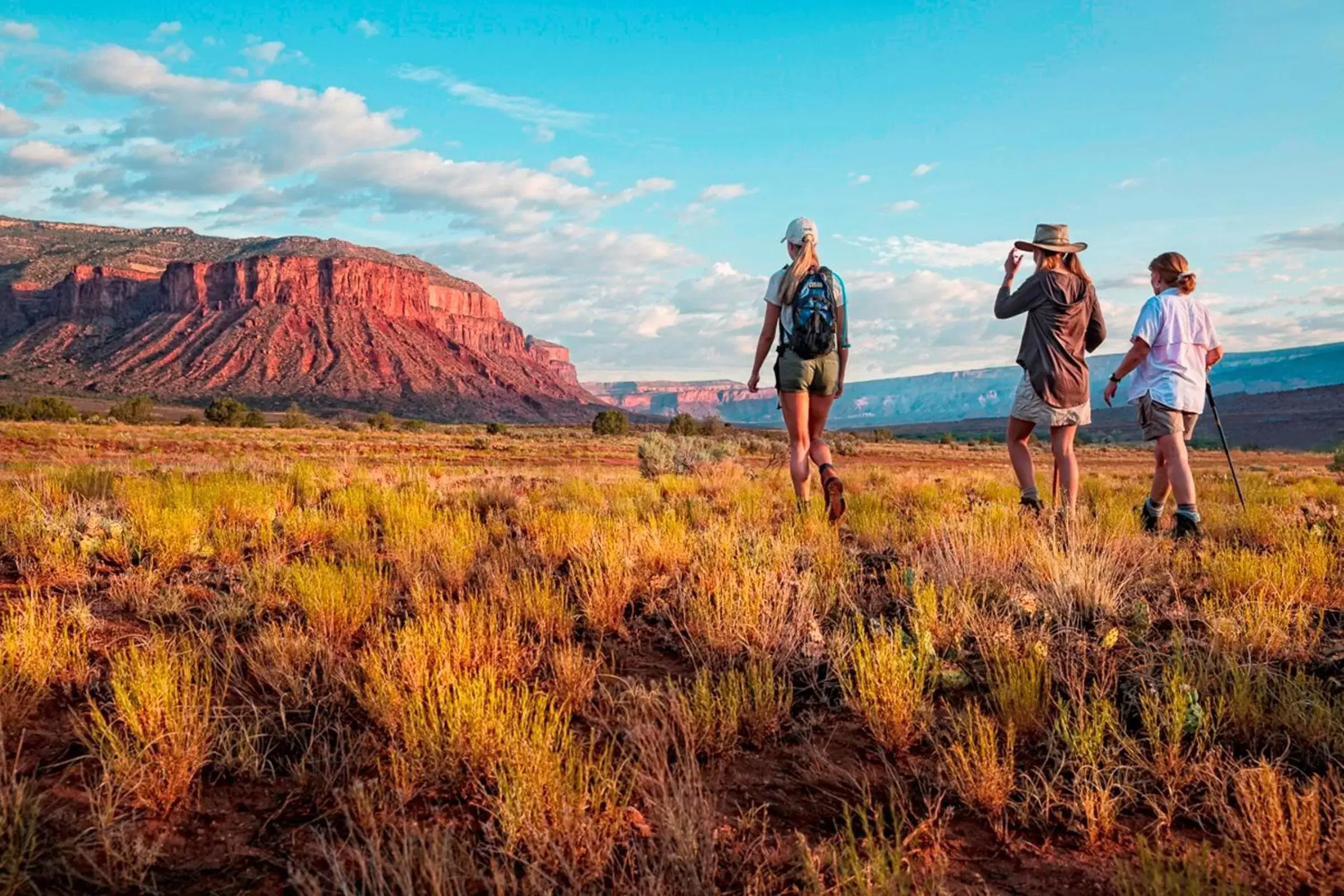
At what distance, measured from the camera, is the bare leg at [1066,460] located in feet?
18.2

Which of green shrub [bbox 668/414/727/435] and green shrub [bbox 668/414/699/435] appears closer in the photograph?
green shrub [bbox 668/414/699/435]

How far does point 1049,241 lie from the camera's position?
5.74 m

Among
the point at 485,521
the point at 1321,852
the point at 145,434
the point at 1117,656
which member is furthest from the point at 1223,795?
the point at 145,434

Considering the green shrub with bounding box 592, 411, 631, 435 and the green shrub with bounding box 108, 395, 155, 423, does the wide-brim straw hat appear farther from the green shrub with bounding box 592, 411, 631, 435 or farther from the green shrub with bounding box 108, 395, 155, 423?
the green shrub with bounding box 108, 395, 155, 423

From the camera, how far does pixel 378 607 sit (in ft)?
10.8

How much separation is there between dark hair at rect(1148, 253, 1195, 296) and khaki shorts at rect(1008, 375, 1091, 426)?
3.39 feet

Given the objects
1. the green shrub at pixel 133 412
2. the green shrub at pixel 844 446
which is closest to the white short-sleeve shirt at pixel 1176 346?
the green shrub at pixel 844 446

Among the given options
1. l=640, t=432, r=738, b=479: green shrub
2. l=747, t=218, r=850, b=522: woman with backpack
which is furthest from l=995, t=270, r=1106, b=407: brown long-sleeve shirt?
l=640, t=432, r=738, b=479: green shrub

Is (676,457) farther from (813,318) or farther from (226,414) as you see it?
(226,414)

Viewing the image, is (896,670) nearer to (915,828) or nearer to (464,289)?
(915,828)

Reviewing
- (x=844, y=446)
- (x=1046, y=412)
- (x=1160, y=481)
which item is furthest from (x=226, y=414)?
(x=1160, y=481)

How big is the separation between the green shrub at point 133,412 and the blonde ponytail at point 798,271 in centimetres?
4696

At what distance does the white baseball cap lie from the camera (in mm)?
5824

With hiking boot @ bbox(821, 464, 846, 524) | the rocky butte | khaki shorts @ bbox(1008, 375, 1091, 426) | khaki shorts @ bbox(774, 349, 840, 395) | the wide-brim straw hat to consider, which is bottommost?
hiking boot @ bbox(821, 464, 846, 524)
